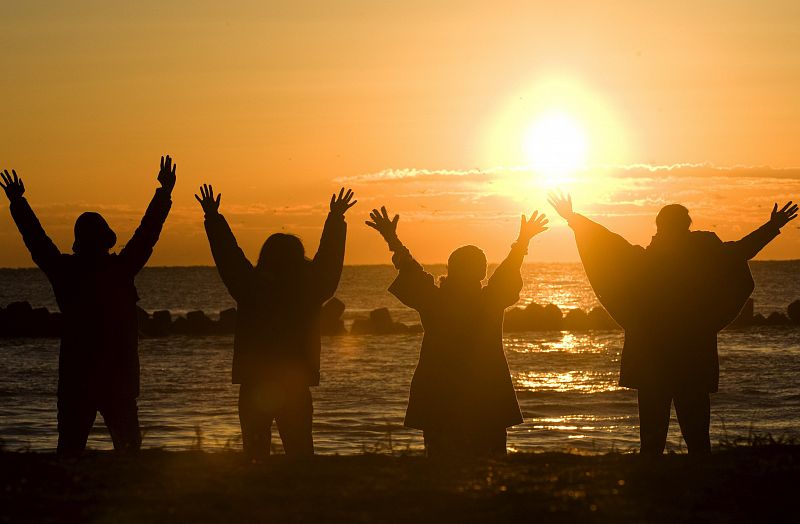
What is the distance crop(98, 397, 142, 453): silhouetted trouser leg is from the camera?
7.02 meters

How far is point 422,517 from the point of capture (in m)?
5.09

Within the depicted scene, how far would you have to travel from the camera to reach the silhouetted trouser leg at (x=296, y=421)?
7.00 m

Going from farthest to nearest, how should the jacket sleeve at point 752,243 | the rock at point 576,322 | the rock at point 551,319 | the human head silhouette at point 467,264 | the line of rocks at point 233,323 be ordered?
the rock at point 551,319
the rock at point 576,322
the line of rocks at point 233,323
the jacket sleeve at point 752,243
the human head silhouette at point 467,264

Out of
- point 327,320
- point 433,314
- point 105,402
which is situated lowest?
point 327,320

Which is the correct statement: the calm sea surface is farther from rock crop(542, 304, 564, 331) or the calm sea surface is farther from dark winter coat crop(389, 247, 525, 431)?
rock crop(542, 304, 564, 331)

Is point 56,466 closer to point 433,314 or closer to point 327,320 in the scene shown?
point 433,314

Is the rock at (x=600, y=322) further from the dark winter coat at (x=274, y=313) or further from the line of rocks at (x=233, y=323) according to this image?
the dark winter coat at (x=274, y=313)

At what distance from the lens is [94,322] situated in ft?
22.9

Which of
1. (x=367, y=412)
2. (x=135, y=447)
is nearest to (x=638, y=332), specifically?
(x=135, y=447)

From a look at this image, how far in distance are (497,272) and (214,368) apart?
22.3 metres

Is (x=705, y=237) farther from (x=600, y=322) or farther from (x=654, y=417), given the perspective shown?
(x=600, y=322)

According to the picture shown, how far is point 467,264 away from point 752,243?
2071 mm

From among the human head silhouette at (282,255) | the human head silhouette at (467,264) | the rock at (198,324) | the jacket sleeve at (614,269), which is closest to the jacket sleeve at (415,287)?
the human head silhouette at (467,264)

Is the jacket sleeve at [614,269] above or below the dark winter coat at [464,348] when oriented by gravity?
above
